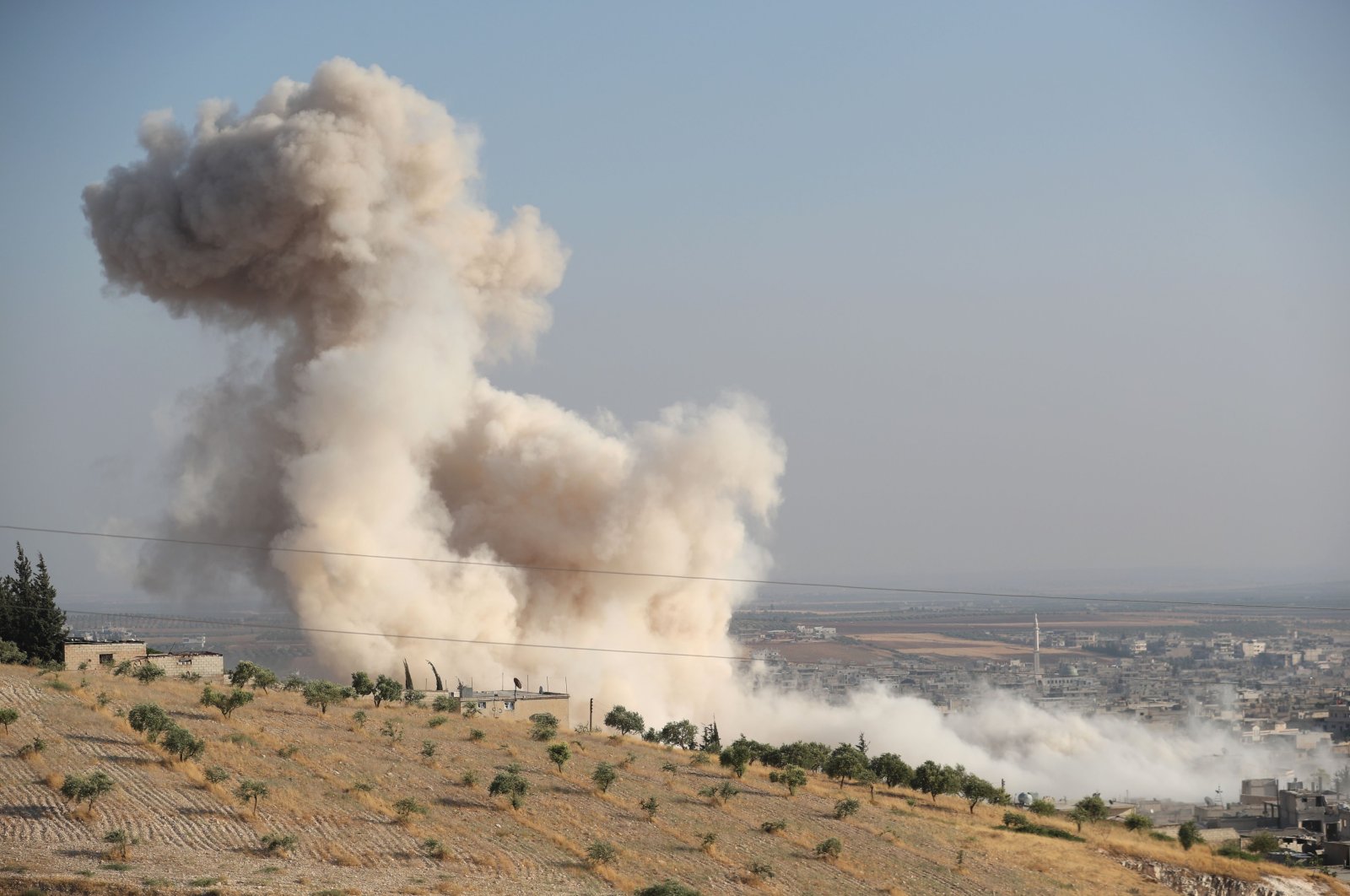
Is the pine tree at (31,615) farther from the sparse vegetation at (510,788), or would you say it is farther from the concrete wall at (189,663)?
the sparse vegetation at (510,788)

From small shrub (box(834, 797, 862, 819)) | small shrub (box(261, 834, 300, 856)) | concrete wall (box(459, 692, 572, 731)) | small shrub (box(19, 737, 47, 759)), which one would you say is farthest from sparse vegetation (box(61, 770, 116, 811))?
concrete wall (box(459, 692, 572, 731))

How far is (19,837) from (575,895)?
9819 mm

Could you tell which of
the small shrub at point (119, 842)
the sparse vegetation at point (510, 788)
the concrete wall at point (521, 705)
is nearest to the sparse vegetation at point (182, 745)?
the small shrub at point (119, 842)

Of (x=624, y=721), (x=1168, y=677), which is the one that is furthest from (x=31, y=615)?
(x=1168, y=677)

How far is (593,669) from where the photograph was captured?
2280 inches

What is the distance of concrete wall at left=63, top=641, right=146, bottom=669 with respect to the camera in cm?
4428

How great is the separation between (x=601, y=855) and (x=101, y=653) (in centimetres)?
2462

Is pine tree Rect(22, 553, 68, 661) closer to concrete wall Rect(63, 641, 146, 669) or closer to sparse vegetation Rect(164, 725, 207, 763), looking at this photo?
concrete wall Rect(63, 641, 146, 669)

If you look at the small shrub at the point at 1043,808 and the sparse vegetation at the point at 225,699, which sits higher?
the sparse vegetation at the point at 225,699

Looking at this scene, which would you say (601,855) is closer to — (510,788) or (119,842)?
(510,788)

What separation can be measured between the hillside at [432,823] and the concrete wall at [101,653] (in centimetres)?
370

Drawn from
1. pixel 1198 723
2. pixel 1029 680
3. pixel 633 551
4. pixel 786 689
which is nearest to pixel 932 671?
pixel 1029 680

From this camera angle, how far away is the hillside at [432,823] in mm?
24562

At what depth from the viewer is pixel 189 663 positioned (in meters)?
46.2
